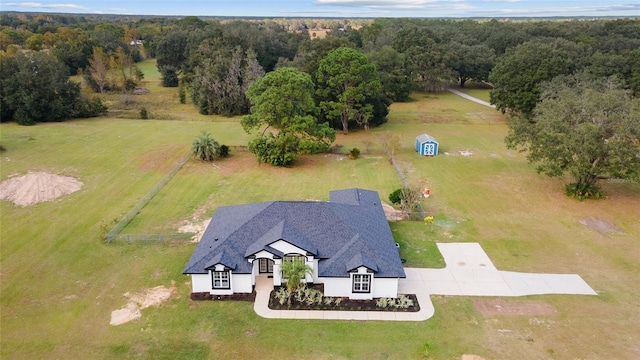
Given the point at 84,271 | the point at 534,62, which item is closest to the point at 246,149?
the point at 84,271

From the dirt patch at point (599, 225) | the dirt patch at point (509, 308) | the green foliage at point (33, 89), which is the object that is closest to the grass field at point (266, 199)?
the dirt patch at point (509, 308)

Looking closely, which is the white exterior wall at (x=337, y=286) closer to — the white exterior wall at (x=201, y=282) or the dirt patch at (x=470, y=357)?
the white exterior wall at (x=201, y=282)

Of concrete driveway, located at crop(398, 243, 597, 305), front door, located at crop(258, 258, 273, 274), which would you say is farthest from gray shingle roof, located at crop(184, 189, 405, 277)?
concrete driveway, located at crop(398, 243, 597, 305)

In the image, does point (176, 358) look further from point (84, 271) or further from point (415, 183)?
point (415, 183)

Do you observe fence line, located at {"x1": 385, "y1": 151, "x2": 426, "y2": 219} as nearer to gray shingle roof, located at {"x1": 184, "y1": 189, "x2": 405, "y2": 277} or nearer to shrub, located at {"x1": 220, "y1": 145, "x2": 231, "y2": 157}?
gray shingle roof, located at {"x1": 184, "y1": 189, "x2": 405, "y2": 277}

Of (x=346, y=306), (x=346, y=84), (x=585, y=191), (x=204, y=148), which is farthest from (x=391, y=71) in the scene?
(x=346, y=306)

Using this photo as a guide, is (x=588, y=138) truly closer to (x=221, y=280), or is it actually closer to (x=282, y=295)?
(x=282, y=295)
